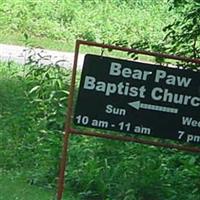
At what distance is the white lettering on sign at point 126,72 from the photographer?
5551mm

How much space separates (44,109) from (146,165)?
1835 mm

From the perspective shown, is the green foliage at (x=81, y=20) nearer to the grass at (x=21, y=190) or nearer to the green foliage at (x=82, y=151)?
the green foliage at (x=82, y=151)

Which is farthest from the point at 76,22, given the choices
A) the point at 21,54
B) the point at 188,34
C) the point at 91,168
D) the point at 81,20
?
the point at 91,168

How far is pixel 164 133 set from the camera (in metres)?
5.67

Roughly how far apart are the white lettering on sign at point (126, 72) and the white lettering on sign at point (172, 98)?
0.13 m

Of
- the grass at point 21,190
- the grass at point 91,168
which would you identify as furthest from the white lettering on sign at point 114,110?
the grass at point 21,190

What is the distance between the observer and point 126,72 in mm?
5551

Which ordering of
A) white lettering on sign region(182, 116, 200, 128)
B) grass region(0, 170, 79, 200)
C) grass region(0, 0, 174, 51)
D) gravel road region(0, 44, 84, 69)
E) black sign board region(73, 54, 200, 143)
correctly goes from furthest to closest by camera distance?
grass region(0, 0, 174, 51)
gravel road region(0, 44, 84, 69)
grass region(0, 170, 79, 200)
white lettering on sign region(182, 116, 200, 128)
black sign board region(73, 54, 200, 143)

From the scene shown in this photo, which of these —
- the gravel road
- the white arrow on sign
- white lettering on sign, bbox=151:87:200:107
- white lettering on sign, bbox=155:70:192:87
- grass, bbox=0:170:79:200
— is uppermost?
white lettering on sign, bbox=155:70:192:87

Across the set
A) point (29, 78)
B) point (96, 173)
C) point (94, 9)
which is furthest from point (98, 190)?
point (94, 9)

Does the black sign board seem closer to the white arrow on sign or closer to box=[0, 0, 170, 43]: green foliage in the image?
A: the white arrow on sign

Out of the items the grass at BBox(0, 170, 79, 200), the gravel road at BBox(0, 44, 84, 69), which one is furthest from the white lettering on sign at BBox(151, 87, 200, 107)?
the gravel road at BBox(0, 44, 84, 69)

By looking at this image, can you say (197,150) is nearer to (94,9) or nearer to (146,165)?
(146,165)

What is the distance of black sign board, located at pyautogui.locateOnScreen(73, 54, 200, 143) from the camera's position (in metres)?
5.55
